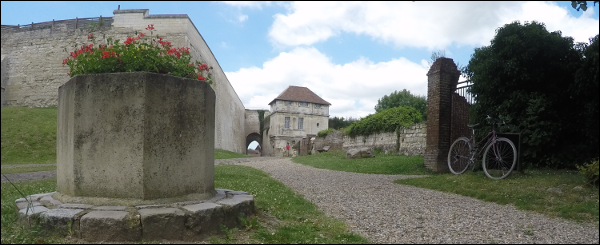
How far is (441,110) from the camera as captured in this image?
10.1 metres

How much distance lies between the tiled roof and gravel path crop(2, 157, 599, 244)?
141ft

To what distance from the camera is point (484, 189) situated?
22.4ft

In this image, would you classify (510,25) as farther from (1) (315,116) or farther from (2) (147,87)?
(1) (315,116)

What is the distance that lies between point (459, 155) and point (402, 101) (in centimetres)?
4238

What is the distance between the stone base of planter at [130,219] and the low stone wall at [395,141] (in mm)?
13751

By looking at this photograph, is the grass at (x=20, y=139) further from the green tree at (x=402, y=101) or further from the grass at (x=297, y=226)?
the green tree at (x=402, y=101)

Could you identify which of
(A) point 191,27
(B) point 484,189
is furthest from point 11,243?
(A) point 191,27

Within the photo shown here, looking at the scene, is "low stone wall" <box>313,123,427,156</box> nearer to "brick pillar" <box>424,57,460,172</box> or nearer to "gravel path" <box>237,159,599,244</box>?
→ "brick pillar" <box>424,57,460,172</box>

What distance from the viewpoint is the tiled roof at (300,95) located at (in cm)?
5016

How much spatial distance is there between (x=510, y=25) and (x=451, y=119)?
2761 millimetres

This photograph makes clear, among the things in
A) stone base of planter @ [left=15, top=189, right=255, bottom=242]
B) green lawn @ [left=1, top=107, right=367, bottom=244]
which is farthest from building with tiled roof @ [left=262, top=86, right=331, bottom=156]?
stone base of planter @ [left=15, top=189, right=255, bottom=242]

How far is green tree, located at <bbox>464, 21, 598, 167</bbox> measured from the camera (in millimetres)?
7559

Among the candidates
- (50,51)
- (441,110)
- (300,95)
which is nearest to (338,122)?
(300,95)

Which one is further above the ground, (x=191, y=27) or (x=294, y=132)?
(x=191, y=27)
